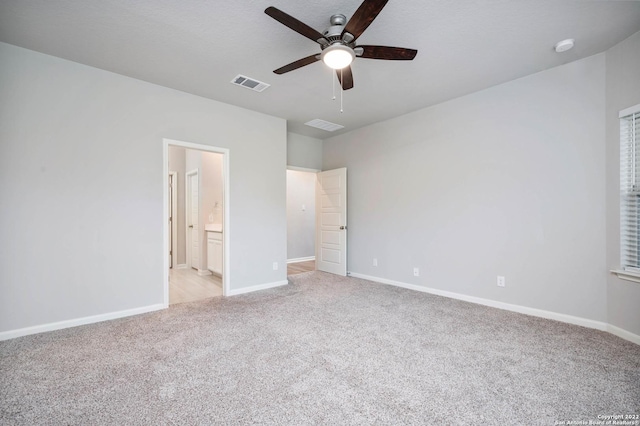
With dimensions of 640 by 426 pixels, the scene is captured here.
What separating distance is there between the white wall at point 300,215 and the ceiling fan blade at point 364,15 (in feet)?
17.9

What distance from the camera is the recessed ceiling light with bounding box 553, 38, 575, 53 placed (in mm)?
2659

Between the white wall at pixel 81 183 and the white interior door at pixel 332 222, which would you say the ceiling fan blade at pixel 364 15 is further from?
the white interior door at pixel 332 222

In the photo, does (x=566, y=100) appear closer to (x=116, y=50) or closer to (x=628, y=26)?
(x=628, y=26)

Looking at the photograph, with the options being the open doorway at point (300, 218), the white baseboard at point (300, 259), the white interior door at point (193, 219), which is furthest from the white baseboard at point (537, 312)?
the white interior door at point (193, 219)

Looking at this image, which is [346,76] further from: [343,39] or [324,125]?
[324,125]

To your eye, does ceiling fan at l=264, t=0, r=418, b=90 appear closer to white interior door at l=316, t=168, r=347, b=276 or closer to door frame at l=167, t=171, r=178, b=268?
white interior door at l=316, t=168, r=347, b=276

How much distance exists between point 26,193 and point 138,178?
98cm

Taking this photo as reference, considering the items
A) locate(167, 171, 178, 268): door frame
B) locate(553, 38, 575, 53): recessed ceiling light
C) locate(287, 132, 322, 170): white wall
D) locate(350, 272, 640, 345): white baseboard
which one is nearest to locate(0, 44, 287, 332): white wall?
locate(287, 132, 322, 170): white wall

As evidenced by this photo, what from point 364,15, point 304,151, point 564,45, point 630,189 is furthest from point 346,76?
point 304,151

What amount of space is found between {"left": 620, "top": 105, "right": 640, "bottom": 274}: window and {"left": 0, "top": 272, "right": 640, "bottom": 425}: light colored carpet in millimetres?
812

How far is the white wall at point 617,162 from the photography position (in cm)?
261

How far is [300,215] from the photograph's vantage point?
770 cm

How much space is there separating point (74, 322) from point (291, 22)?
12.0 ft

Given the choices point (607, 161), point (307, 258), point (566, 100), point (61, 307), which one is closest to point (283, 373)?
point (61, 307)
